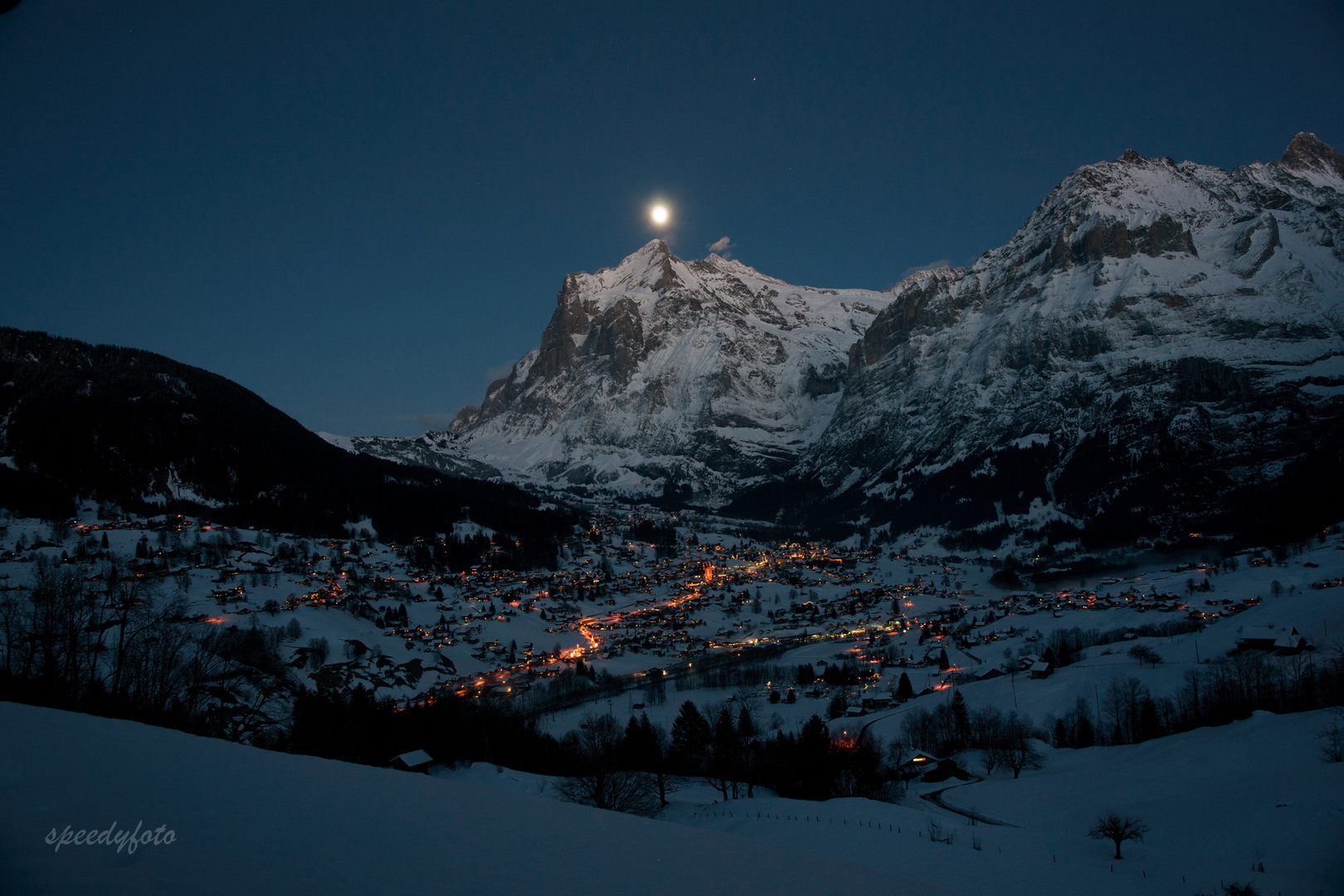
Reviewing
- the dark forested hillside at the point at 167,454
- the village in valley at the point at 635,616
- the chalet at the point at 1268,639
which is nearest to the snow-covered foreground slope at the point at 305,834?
the village in valley at the point at 635,616

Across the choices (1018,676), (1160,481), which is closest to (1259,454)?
(1160,481)

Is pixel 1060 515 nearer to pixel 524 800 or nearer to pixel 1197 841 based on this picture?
pixel 1197 841

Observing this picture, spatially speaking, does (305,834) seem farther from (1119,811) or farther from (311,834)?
(1119,811)

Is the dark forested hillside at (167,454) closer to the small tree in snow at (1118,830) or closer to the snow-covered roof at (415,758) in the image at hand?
the snow-covered roof at (415,758)

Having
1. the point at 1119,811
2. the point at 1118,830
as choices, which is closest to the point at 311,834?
the point at 1118,830

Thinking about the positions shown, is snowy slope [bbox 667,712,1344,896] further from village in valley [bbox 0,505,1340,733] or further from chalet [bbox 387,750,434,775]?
village in valley [bbox 0,505,1340,733]

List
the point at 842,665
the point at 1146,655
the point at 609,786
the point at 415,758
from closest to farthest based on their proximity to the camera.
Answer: the point at 609,786 < the point at 415,758 < the point at 1146,655 < the point at 842,665
